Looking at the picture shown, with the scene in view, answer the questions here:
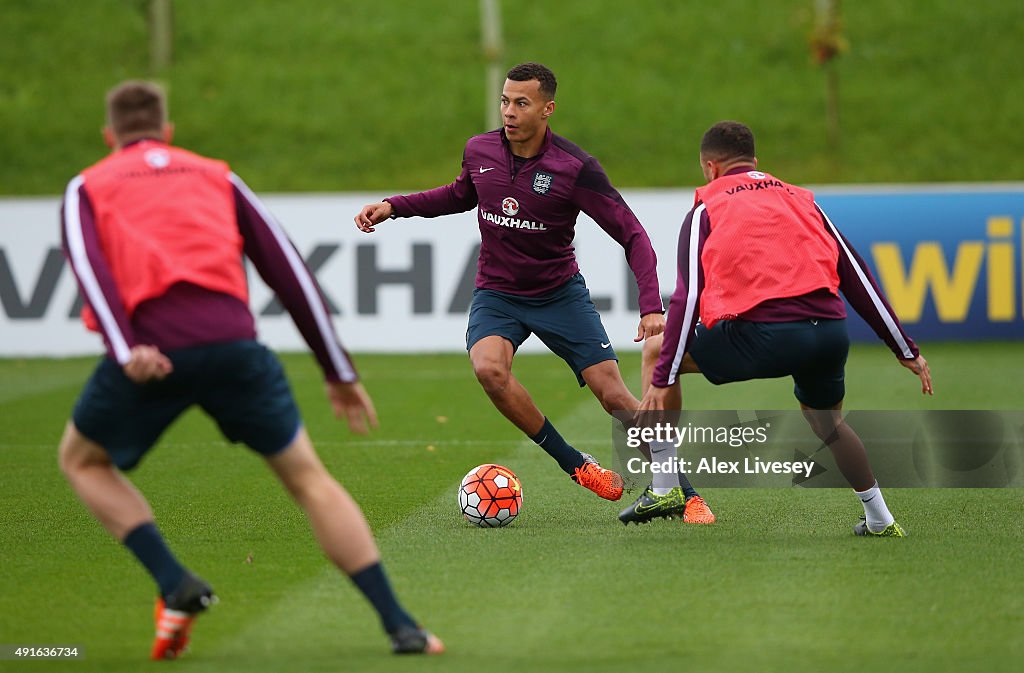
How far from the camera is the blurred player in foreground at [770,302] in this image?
6574 mm

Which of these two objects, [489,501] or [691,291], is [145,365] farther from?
[489,501]

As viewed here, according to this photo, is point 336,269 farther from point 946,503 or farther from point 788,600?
point 788,600

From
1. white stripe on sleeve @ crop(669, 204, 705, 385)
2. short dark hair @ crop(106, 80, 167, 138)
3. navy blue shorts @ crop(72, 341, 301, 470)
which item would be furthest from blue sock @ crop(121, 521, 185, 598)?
A: white stripe on sleeve @ crop(669, 204, 705, 385)

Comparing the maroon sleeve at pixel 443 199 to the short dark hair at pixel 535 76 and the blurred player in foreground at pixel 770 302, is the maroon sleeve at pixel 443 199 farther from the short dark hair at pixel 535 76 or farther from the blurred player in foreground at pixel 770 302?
the blurred player in foreground at pixel 770 302

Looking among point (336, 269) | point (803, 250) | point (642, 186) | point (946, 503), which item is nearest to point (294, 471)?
point (803, 250)

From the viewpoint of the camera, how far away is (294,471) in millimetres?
4793

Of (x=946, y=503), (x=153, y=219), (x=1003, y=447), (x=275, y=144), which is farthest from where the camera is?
Answer: (x=275, y=144)

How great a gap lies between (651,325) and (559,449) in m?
0.99

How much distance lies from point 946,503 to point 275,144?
19699mm

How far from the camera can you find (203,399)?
4.79m

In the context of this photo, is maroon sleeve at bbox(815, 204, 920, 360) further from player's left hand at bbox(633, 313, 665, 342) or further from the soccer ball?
the soccer ball

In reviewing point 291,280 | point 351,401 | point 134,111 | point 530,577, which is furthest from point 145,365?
point 530,577

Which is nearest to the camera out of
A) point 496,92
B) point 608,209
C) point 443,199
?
point 608,209

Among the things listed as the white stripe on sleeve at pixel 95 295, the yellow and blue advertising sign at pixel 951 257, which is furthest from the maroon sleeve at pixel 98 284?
the yellow and blue advertising sign at pixel 951 257
